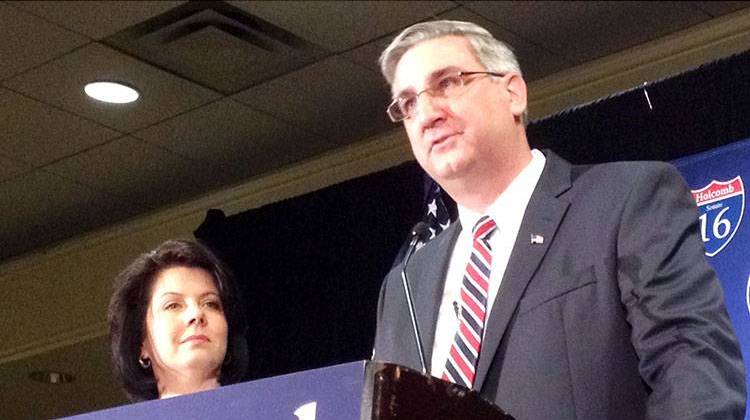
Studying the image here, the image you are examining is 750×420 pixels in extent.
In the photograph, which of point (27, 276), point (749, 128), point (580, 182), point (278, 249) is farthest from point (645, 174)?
point (27, 276)

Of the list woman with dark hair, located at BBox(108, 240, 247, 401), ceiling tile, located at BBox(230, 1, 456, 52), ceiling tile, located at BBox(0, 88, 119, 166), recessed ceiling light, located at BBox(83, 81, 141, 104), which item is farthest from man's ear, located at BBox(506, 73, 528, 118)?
ceiling tile, located at BBox(0, 88, 119, 166)

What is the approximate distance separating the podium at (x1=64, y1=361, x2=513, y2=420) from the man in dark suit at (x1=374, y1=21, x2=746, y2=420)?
31 cm

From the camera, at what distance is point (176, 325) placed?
91.8 inches

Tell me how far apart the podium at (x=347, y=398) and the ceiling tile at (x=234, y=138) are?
3.74 meters

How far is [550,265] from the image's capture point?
1.72 m

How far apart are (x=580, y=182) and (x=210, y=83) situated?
315cm

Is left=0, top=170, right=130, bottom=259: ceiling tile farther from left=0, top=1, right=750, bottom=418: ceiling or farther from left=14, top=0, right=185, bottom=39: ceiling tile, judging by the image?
left=14, top=0, right=185, bottom=39: ceiling tile

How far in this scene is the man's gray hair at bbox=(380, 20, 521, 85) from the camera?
2.04 metres

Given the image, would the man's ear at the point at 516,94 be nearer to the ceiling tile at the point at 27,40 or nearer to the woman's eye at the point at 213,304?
the woman's eye at the point at 213,304

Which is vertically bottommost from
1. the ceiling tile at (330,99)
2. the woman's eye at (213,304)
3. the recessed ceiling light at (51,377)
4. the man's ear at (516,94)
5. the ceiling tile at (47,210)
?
the woman's eye at (213,304)

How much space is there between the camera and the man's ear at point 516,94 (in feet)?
6.77

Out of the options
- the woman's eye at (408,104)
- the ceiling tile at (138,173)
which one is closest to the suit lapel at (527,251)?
the woman's eye at (408,104)

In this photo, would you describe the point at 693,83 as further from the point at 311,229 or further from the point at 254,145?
the point at 254,145

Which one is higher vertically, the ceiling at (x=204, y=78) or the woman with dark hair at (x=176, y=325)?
the ceiling at (x=204, y=78)
